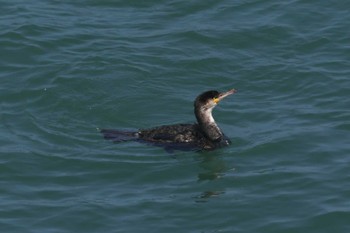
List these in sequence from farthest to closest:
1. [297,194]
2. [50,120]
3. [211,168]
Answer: [50,120] < [211,168] < [297,194]

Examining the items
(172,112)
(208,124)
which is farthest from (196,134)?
(172,112)

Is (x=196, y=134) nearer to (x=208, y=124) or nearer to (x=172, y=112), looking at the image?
(x=208, y=124)

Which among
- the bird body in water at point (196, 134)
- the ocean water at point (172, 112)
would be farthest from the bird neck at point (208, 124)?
the ocean water at point (172, 112)

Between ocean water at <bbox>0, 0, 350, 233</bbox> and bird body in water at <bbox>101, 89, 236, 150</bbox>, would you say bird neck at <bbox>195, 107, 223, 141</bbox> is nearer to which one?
bird body in water at <bbox>101, 89, 236, 150</bbox>

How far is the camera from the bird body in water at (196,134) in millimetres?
19469

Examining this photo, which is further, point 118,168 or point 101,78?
point 101,78

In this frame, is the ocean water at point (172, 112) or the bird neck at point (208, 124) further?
the bird neck at point (208, 124)

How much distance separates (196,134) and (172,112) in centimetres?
159

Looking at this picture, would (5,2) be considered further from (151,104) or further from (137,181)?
(137,181)

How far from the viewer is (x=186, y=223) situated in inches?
662

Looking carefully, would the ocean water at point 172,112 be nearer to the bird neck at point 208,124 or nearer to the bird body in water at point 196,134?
the bird body in water at point 196,134

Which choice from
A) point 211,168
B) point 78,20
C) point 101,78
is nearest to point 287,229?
point 211,168

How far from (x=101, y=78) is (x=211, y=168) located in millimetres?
4116

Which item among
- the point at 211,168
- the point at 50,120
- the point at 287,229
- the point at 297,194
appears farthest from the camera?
the point at 50,120
